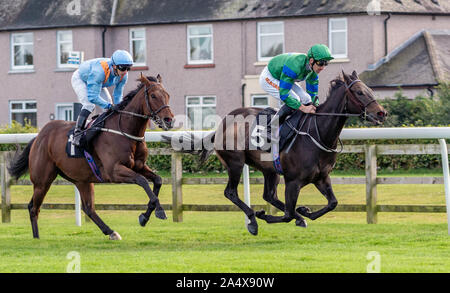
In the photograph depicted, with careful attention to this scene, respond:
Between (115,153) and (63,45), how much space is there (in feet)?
72.0

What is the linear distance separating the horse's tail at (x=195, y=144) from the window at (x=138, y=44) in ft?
64.5

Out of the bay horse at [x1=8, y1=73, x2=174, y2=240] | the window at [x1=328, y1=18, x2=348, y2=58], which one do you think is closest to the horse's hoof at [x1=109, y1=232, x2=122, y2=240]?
the bay horse at [x1=8, y1=73, x2=174, y2=240]

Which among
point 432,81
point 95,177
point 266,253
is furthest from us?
point 432,81

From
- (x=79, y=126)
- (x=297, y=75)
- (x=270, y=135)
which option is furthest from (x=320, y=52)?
(x=79, y=126)

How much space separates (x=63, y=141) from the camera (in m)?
9.45

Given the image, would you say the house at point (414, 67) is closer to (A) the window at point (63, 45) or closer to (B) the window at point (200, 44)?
(B) the window at point (200, 44)

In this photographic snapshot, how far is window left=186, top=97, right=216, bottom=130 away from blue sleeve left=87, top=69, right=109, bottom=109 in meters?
19.4

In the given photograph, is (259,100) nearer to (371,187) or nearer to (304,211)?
(371,187)

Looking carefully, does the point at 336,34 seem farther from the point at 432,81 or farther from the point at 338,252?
the point at 338,252

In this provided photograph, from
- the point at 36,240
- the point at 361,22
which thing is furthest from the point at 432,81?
the point at 36,240

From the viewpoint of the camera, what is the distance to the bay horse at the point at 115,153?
8708mm

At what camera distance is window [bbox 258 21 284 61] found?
27859 millimetres

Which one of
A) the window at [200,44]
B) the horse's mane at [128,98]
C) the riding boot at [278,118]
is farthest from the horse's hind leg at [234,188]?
the window at [200,44]

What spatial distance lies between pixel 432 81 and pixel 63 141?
17009 mm
